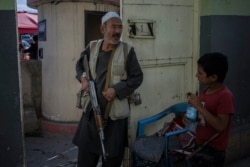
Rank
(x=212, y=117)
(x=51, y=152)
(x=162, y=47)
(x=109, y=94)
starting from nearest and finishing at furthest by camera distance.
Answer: (x=212, y=117), (x=109, y=94), (x=162, y=47), (x=51, y=152)

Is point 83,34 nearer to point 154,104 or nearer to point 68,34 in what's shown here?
point 68,34

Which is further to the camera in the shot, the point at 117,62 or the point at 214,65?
the point at 117,62

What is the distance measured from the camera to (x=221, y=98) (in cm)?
257

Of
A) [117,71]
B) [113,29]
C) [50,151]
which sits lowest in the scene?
[50,151]

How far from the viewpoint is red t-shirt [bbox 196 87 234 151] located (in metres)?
2.54

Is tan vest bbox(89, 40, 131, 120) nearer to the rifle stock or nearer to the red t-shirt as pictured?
the rifle stock

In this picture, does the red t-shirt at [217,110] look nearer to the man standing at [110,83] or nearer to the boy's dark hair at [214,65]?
the boy's dark hair at [214,65]

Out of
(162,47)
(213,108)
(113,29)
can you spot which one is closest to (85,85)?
(113,29)

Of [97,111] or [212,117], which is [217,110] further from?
[97,111]

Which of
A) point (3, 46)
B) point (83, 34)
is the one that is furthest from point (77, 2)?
point (3, 46)

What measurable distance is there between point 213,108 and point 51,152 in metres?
3.27

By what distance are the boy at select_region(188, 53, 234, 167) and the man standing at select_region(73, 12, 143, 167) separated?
2.16ft

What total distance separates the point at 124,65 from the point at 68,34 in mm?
3226

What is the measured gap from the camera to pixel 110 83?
10.0 ft
